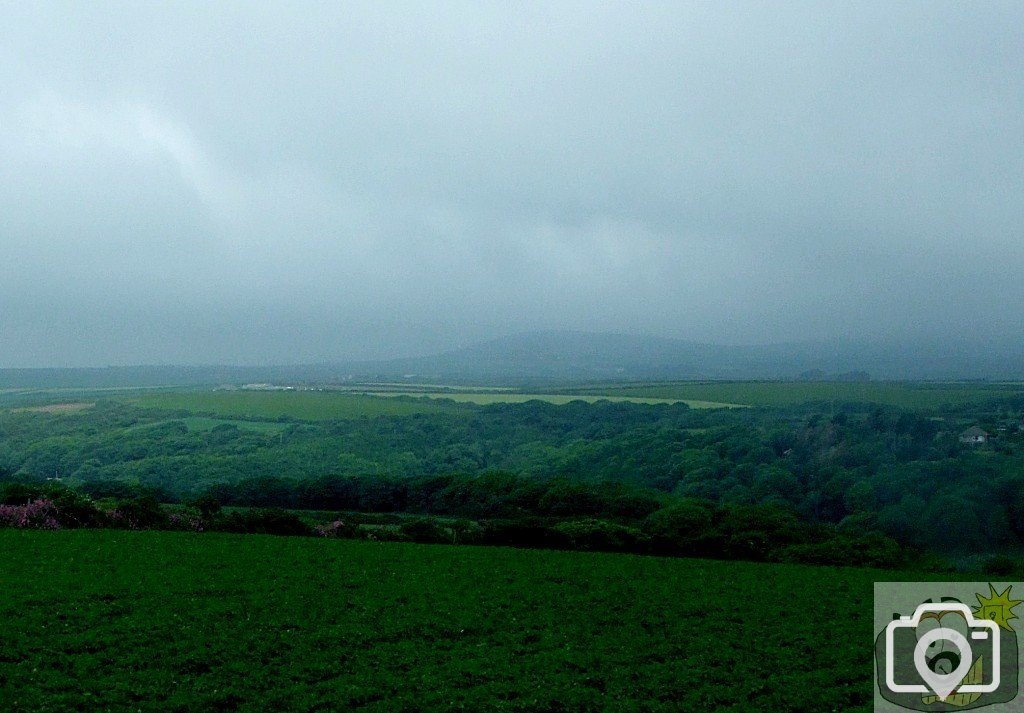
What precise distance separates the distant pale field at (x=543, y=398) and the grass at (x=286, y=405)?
6543 mm

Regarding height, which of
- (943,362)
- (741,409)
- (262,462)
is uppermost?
(943,362)

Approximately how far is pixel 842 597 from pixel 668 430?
4997 centimetres

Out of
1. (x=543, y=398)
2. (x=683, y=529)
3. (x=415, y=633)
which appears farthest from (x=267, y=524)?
(x=543, y=398)

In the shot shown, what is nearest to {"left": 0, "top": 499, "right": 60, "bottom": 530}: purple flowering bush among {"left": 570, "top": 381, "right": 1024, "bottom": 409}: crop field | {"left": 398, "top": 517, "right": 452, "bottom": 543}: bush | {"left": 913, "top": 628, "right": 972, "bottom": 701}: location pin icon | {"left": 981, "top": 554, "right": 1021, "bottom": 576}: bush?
{"left": 398, "top": 517, "right": 452, "bottom": 543}: bush

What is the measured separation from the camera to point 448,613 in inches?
650

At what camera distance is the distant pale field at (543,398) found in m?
81.5

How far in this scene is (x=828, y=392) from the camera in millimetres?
76562

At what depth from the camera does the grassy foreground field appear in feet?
38.8

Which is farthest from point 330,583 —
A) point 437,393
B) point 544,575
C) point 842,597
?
point 437,393

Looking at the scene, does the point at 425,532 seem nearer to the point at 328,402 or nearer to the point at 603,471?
the point at 603,471

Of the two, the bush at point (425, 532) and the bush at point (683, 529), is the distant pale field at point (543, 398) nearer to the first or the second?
the bush at point (683, 529)

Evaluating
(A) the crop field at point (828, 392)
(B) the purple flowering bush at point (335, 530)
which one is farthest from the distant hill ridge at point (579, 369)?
(B) the purple flowering bush at point (335, 530)

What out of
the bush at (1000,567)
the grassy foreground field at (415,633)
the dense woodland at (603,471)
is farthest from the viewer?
the dense woodland at (603,471)

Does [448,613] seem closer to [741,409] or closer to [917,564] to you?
[917,564]
